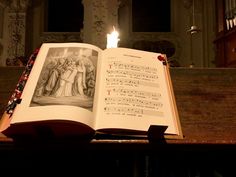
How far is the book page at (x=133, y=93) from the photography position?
2.27 ft

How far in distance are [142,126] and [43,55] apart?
11.0 inches

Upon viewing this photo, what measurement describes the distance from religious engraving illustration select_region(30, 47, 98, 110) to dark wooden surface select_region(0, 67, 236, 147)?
0.39 feet

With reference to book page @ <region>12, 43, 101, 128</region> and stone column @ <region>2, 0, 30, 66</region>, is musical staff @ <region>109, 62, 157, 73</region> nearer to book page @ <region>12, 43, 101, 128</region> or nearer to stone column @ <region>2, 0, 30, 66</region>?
book page @ <region>12, 43, 101, 128</region>

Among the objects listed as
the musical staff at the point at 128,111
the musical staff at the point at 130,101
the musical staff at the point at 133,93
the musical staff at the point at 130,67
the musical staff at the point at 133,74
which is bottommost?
the musical staff at the point at 128,111

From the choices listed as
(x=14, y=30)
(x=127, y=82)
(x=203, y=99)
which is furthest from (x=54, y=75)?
(x=14, y=30)

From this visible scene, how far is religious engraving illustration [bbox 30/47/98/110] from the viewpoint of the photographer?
70 cm

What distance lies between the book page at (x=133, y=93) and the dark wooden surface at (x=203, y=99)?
77mm

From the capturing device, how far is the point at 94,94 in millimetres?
739

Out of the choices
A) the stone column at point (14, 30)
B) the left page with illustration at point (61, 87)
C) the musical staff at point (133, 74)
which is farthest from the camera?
the stone column at point (14, 30)

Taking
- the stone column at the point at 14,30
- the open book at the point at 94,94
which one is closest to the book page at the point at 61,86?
the open book at the point at 94,94

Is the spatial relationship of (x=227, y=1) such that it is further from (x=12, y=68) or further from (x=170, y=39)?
(x=12, y=68)

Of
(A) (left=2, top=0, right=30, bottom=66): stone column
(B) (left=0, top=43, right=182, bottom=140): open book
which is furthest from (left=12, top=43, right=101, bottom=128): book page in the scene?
(A) (left=2, top=0, right=30, bottom=66): stone column

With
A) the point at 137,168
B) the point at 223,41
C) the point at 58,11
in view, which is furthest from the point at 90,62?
the point at 58,11

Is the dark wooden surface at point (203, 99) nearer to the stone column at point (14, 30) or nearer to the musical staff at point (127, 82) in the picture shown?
the musical staff at point (127, 82)
